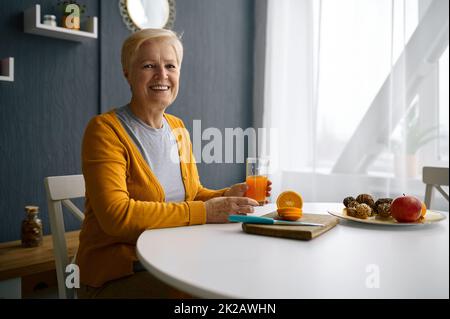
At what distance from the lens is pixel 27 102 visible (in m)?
2.34

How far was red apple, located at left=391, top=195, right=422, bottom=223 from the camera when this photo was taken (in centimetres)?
120

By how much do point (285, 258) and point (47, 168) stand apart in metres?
1.89

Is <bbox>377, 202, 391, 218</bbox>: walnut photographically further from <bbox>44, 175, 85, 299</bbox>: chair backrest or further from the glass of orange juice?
<bbox>44, 175, 85, 299</bbox>: chair backrest

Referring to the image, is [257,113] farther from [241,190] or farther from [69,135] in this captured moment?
→ [241,190]

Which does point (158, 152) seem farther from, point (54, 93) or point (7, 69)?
point (54, 93)

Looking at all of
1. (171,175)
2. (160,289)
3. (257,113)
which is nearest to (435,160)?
(257,113)

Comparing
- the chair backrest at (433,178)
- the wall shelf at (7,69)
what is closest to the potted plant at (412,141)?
the chair backrest at (433,178)

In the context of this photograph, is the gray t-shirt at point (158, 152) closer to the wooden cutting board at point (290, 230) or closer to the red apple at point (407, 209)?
the wooden cutting board at point (290, 230)

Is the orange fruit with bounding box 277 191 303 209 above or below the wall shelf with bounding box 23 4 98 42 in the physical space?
below

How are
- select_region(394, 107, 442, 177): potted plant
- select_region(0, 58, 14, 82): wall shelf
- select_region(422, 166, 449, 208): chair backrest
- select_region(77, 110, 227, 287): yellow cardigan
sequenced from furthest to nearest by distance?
1. select_region(394, 107, 442, 177): potted plant
2. select_region(0, 58, 14, 82): wall shelf
3. select_region(422, 166, 449, 208): chair backrest
4. select_region(77, 110, 227, 287): yellow cardigan

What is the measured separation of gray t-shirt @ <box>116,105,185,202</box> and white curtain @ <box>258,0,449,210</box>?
5.27 feet

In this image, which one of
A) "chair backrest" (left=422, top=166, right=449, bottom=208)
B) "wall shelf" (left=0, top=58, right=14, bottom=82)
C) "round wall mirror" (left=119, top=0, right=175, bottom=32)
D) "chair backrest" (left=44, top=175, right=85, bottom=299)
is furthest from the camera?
"round wall mirror" (left=119, top=0, right=175, bottom=32)

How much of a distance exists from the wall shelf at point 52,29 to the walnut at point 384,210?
6.02 feet

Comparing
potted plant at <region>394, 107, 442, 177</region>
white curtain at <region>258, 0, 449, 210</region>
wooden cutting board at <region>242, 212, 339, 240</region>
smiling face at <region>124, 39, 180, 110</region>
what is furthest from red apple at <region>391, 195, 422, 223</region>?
potted plant at <region>394, 107, 442, 177</region>
